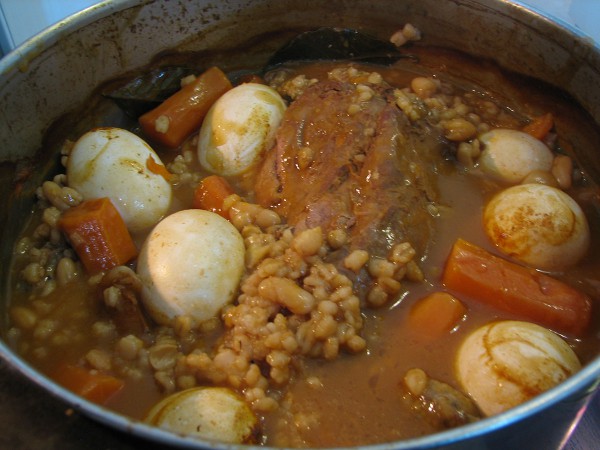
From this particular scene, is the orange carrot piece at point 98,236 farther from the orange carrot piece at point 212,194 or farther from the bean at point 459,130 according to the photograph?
the bean at point 459,130

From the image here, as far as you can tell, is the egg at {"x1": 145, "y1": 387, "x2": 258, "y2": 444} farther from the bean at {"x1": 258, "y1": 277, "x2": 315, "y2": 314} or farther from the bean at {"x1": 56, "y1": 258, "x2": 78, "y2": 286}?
the bean at {"x1": 56, "y1": 258, "x2": 78, "y2": 286}

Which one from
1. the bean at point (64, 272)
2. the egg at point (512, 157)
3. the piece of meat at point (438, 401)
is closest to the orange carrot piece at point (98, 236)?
the bean at point (64, 272)

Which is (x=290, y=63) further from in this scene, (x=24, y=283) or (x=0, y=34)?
(x=24, y=283)

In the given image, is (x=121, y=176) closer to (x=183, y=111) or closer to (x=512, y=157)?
(x=183, y=111)

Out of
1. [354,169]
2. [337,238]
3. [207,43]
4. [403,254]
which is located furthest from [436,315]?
[207,43]

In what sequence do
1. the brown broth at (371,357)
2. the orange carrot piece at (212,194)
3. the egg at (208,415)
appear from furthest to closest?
the orange carrot piece at (212,194) < the brown broth at (371,357) < the egg at (208,415)

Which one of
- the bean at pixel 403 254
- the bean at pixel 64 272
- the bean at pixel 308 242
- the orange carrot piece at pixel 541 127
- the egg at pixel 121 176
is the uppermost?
the egg at pixel 121 176
